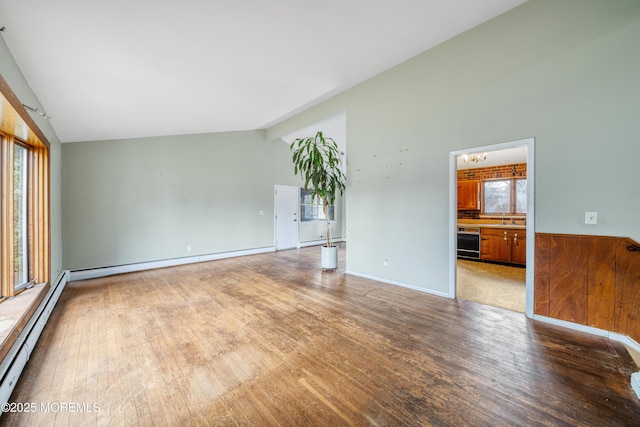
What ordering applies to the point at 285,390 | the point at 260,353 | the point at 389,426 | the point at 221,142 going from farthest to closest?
1. the point at 221,142
2. the point at 260,353
3. the point at 285,390
4. the point at 389,426

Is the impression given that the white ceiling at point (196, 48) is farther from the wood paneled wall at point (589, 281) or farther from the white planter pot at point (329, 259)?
the white planter pot at point (329, 259)

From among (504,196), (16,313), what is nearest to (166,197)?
Answer: (16,313)

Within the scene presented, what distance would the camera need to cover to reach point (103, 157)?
4.52 m

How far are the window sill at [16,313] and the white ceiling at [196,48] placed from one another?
2163 mm

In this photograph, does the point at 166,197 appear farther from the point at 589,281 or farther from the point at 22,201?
the point at 589,281

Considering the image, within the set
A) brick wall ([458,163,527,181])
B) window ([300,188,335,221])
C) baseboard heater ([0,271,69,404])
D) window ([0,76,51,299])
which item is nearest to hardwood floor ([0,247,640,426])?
baseboard heater ([0,271,69,404])

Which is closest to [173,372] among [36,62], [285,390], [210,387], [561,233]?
[210,387]

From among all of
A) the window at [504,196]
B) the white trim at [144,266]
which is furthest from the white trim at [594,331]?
the white trim at [144,266]

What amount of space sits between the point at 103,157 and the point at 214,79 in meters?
2.92

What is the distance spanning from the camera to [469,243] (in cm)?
541

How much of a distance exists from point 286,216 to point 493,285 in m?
5.18

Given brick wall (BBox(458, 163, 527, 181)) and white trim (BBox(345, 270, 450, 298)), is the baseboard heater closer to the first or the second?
white trim (BBox(345, 270, 450, 298))

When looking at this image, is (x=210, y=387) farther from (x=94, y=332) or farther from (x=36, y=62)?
(x=36, y=62)

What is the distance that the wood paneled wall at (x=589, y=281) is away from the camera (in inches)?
84.9
